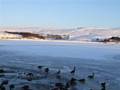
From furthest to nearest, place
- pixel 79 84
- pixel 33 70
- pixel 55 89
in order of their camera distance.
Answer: pixel 33 70, pixel 79 84, pixel 55 89

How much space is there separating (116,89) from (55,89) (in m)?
2.98

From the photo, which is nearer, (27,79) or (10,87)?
(10,87)

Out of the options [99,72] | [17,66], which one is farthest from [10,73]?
[99,72]

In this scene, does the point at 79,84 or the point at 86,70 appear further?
the point at 86,70

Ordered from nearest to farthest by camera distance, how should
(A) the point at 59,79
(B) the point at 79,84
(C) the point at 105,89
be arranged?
(C) the point at 105,89 < (B) the point at 79,84 < (A) the point at 59,79

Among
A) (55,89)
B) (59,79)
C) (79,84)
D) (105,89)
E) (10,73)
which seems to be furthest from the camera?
(10,73)

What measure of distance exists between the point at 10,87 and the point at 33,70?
20.9 feet

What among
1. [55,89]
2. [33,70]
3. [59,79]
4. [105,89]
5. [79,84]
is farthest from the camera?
[33,70]

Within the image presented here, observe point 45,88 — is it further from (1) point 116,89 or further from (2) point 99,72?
(2) point 99,72

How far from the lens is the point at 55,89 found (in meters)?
15.9

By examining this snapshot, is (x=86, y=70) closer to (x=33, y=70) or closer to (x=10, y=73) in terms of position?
(x=33, y=70)

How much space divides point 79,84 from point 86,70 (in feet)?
18.8

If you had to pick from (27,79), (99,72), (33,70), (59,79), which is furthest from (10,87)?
(99,72)

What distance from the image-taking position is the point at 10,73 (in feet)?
68.3
